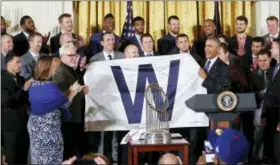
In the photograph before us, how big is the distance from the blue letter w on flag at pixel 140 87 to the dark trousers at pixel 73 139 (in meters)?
0.64

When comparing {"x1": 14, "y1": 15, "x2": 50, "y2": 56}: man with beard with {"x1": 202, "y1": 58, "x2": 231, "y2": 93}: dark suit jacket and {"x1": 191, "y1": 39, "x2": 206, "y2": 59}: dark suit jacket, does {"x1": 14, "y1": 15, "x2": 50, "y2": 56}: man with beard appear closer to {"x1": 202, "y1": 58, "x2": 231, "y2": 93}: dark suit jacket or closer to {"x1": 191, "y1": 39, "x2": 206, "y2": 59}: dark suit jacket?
{"x1": 191, "y1": 39, "x2": 206, "y2": 59}: dark suit jacket

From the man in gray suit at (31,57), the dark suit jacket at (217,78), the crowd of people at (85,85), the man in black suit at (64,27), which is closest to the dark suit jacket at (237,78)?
the crowd of people at (85,85)

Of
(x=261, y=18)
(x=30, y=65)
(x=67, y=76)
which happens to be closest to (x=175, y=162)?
(x=67, y=76)

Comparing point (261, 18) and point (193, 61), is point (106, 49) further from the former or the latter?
point (261, 18)

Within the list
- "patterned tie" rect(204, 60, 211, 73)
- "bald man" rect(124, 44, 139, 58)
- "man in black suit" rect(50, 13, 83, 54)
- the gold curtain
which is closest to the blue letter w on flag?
"bald man" rect(124, 44, 139, 58)

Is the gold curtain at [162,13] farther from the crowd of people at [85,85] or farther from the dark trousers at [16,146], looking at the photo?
the dark trousers at [16,146]

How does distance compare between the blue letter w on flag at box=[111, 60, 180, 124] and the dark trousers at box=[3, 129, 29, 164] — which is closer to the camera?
the dark trousers at box=[3, 129, 29, 164]

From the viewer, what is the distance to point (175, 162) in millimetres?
3889

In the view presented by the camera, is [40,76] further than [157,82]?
No

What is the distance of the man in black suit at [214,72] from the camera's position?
7.29 m

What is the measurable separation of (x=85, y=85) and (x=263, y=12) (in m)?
4.65

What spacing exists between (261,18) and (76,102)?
4485 millimetres

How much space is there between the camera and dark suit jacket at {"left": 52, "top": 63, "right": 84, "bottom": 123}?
283 inches

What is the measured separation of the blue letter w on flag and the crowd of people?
256 mm
